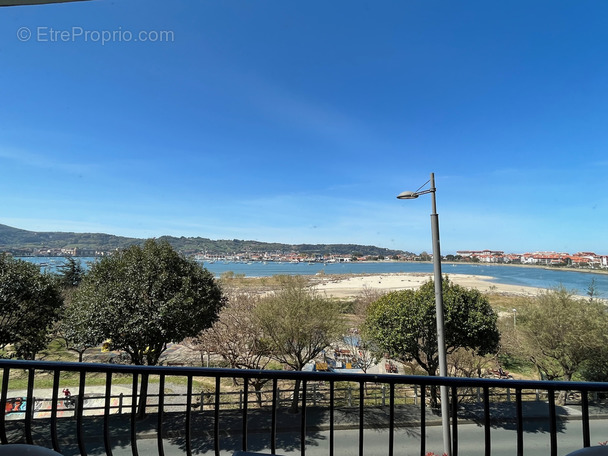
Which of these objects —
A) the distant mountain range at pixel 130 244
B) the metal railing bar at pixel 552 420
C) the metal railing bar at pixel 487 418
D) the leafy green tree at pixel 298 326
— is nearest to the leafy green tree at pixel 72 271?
the distant mountain range at pixel 130 244

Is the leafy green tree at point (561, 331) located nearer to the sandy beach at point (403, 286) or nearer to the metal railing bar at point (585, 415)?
the sandy beach at point (403, 286)

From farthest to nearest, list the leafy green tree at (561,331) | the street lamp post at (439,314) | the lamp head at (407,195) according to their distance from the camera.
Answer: the leafy green tree at (561,331) < the lamp head at (407,195) < the street lamp post at (439,314)

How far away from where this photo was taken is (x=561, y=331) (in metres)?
7.70

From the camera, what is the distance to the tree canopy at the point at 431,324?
6.72 meters

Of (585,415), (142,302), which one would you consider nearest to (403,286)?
(142,302)

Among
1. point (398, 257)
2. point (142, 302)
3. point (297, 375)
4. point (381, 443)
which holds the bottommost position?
point (381, 443)

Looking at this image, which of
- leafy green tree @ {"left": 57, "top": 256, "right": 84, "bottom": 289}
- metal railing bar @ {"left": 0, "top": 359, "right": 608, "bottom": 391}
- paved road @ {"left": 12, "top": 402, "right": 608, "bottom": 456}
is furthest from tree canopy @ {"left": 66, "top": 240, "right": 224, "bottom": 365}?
leafy green tree @ {"left": 57, "top": 256, "right": 84, "bottom": 289}

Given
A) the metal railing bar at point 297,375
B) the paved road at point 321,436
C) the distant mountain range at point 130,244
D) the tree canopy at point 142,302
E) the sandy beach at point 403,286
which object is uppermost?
the distant mountain range at point 130,244

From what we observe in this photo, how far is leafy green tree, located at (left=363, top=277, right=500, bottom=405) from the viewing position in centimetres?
672

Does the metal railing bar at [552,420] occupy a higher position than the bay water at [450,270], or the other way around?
the metal railing bar at [552,420]

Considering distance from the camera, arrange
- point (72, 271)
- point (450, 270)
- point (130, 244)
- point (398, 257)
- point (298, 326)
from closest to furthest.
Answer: point (130, 244)
point (298, 326)
point (72, 271)
point (398, 257)
point (450, 270)

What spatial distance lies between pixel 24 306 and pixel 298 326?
19.4ft

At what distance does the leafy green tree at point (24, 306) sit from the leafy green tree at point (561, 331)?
462 inches

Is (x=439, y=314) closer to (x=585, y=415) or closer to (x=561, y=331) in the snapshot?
(x=585, y=415)
